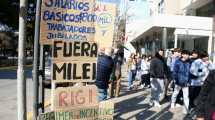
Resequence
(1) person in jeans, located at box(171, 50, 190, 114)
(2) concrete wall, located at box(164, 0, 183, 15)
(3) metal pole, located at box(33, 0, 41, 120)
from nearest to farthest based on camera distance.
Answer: (3) metal pole, located at box(33, 0, 41, 120), (1) person in jeans, located at box(171, 50, 190, 114), (2) concrete wall, located at box(164, 0, 183, 15)

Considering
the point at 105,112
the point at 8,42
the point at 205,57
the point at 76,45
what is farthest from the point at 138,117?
the point at 8,42

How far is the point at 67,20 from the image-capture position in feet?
23.2

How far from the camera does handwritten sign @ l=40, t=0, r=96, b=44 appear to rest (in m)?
6.92

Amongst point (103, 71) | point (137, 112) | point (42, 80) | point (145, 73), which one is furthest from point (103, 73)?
point (145, 73)

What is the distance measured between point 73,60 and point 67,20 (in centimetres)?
59

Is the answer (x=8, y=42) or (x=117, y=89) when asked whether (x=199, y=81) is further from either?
(x=8, y=42)

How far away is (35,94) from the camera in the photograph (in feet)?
24.2

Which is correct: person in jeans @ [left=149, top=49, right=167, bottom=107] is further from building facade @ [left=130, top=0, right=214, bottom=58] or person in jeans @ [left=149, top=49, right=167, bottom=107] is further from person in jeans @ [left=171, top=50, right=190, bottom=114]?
building facade @ [left=130, top=0, right=214, bottom=58]

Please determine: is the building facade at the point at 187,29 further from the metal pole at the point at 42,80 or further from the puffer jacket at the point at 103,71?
the metal pole at the point at 42,80

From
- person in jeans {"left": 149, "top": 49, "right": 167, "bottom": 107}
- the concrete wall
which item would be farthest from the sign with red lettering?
the concrete wall

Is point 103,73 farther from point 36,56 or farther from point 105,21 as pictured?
point 36,56

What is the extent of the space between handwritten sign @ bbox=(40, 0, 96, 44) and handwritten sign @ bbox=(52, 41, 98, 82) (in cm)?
11

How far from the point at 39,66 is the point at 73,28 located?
0.91 meters

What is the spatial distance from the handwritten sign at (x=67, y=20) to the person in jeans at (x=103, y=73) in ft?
10.9
